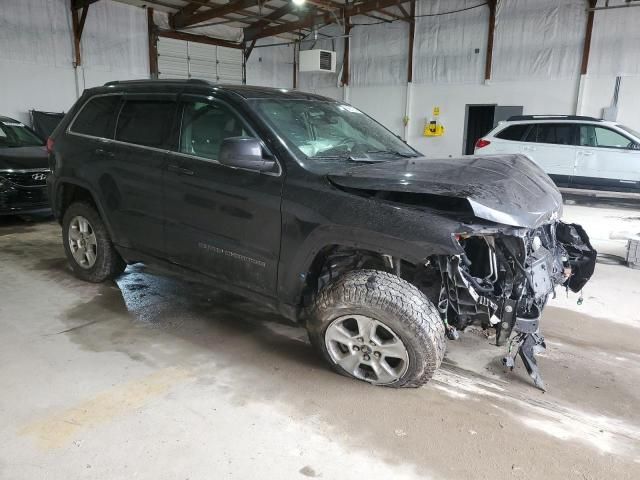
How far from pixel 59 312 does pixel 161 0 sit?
12.2 meters

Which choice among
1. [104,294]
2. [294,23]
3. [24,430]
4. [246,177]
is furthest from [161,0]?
[24,430]

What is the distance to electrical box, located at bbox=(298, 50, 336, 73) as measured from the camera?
1530 cm

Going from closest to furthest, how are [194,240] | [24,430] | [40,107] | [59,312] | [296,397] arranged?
1. [24,430]
2. [296,397]
3. [194,240]
4. [59,312]
5. [40,107]

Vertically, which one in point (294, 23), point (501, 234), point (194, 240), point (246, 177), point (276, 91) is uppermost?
point (294, 23)

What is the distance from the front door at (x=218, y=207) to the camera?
9.66ft

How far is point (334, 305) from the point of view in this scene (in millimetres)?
2705

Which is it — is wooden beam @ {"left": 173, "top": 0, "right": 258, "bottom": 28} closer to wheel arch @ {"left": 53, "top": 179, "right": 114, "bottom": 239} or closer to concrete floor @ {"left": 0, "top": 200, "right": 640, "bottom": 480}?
wheel arch @ {"left": 53, "top": 179, "right": 114, "bottom": 239}

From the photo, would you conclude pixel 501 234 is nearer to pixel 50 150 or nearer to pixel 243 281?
pixel 243 281

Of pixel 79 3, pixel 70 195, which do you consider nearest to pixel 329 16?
pixel 79 3

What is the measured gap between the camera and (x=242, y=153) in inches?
108

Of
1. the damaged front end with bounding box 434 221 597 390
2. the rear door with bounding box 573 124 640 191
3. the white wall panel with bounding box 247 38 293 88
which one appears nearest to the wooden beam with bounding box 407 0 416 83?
the white wall panel with bounding box 247 38 293 88

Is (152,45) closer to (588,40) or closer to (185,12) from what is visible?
(185,12)

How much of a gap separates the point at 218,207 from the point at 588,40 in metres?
12.4

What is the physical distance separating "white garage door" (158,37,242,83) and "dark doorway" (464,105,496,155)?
7761 mm
